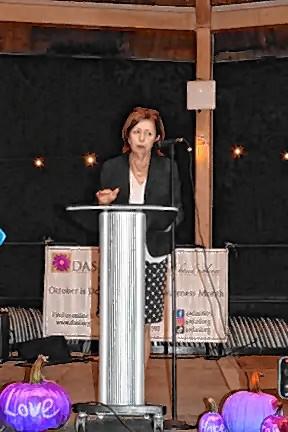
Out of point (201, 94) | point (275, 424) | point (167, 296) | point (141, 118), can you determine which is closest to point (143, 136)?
point (141, 118)

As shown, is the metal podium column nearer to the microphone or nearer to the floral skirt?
the microphone

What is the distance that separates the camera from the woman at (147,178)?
354 cm

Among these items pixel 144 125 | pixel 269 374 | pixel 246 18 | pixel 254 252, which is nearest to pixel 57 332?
pixel 269 374

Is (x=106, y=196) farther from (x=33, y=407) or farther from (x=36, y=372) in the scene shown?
(x=33, y=407)

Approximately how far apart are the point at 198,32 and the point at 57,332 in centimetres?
289

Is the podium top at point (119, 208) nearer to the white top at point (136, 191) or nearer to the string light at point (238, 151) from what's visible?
the white top at point (136, 191)

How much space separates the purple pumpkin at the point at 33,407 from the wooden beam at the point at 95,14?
14.6ft

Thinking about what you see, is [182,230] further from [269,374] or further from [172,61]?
[269,374]

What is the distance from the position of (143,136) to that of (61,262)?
8.19 ft

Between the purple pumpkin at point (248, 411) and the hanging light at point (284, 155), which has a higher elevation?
the hanging light at point (284, 155)

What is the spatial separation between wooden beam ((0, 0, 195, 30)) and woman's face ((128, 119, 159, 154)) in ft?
11.6

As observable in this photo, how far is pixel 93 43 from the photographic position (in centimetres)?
730

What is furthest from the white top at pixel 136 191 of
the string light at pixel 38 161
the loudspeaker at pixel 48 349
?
the string light at pixel 38 161

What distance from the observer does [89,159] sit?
7234 millimetres
